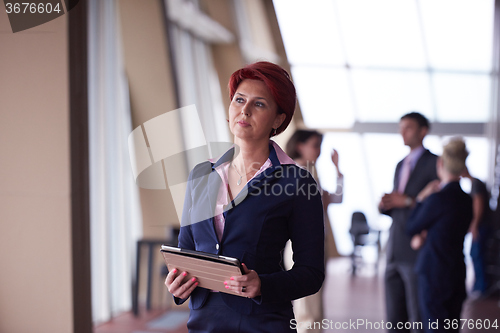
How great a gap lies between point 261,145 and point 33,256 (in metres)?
2.06

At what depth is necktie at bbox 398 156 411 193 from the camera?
2.93 metres

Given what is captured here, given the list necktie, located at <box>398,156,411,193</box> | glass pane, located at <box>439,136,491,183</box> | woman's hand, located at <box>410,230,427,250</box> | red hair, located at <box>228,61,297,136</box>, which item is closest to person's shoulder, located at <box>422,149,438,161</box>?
necktie, located at <box>398,156,411,193</box>

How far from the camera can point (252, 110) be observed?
50.2 inches

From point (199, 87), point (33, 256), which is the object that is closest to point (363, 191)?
point (199, 87)

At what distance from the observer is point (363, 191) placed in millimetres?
8758

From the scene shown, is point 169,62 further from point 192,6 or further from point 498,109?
point 498,109

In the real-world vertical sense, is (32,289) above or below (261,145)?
below

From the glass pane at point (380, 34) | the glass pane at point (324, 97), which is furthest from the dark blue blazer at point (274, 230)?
the glass pane at point (380, 34)

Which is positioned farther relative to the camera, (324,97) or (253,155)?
(324,97)

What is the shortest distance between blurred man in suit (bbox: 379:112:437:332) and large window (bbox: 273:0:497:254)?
15.0 ft

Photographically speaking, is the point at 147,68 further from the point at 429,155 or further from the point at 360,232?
the point at 360,232

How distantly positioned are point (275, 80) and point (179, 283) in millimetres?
630

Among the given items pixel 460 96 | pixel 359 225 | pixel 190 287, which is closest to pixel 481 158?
pixel 460 96

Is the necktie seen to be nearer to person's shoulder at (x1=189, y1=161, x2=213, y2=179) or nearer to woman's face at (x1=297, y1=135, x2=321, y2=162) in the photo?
woman's face at (x1=297, y1=135, x2=321, y2=162)
